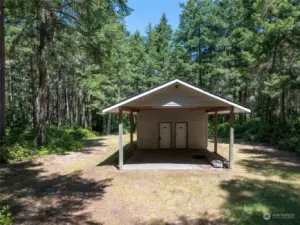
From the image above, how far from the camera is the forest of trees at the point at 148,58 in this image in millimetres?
13031

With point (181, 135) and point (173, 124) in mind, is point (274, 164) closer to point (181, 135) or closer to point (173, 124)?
point (181, 135)

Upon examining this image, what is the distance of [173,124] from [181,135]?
2.86ft

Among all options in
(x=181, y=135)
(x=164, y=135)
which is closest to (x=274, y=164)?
(x=181, y=135)

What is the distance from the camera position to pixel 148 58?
91.9 feet

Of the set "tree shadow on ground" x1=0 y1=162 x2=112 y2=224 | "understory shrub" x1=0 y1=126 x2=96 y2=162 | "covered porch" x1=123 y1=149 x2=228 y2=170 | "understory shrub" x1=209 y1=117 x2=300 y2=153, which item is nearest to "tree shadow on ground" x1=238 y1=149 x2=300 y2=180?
"covered porch" x1=123 y1=149 x2=228 y2=170

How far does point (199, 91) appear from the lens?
9109 millimetres

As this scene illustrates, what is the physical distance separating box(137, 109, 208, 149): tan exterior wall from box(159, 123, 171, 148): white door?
0.84ft

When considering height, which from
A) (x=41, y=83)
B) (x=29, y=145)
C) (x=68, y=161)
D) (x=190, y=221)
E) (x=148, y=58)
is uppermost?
(x=148, y=58)

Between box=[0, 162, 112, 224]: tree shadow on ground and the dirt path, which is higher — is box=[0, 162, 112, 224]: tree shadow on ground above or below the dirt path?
below

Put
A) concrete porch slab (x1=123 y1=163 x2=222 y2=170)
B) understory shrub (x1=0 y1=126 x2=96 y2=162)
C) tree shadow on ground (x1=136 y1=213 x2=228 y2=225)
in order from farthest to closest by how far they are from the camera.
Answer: understory shrub (x1=0 y1=126 x2=96 y2=162) → concrete porch slab (x1=123 y1=163 x2=222 y2=170) → tree shadow on ground (x1=136 y1=213 x2=228 y2=225)

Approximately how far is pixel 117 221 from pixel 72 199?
190 centimetres

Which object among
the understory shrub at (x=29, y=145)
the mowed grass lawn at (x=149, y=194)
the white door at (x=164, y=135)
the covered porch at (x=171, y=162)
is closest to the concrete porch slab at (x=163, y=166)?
the covered porch at (x=171, y=162)

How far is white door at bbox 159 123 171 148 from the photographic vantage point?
14828mm

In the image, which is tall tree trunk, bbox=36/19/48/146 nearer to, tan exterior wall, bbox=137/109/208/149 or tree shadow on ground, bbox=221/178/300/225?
tan exterior wall, bbox=137/109/208/149
